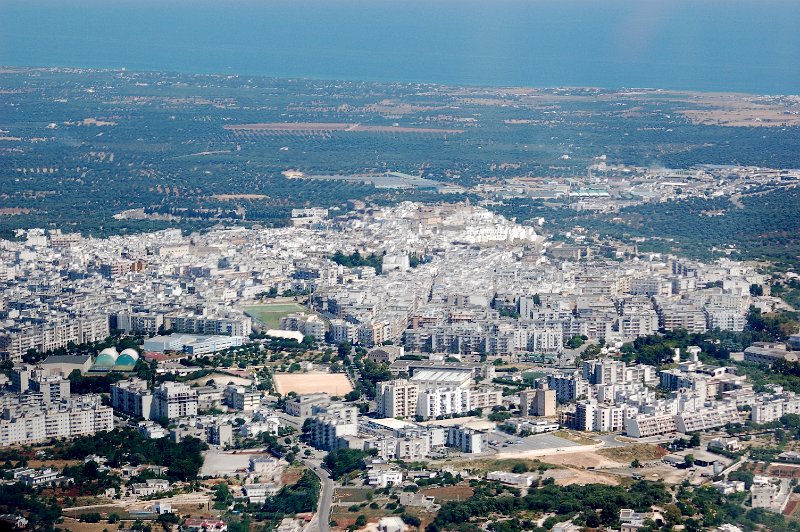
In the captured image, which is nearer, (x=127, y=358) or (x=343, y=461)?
(x=343, y=461)

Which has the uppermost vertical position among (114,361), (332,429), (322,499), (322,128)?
(322,128)

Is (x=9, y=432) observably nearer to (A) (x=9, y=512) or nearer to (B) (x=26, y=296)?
(A) (x=9, y=512)

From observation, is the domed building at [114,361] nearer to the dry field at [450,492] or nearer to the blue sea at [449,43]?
the dry field at [450,492]

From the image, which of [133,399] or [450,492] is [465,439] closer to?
[450,492]

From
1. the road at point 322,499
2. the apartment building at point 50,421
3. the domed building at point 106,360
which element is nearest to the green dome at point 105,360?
the domed building at point 106,360

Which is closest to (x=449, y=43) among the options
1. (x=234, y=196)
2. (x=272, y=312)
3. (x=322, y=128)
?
(x=322, y=128)

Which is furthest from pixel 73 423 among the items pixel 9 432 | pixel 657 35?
pixel 657 35

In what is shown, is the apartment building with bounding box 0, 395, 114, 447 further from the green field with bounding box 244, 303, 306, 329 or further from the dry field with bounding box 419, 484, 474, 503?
the green field with bounding box 244, 303, 306, 329
